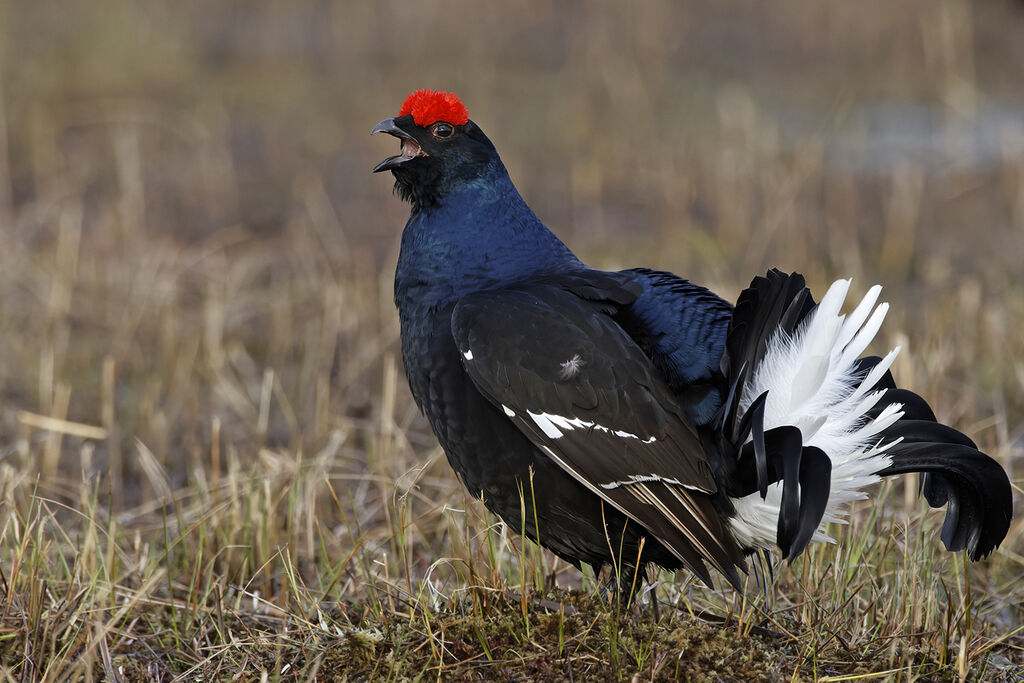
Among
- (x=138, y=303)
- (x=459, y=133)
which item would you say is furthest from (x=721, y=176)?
(x=459, y=133)

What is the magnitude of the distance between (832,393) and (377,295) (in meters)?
4.16

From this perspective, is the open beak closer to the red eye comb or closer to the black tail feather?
the red eye comb

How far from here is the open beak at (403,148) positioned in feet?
11.0

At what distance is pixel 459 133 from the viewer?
11.1 ft

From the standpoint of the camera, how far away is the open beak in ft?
11.0

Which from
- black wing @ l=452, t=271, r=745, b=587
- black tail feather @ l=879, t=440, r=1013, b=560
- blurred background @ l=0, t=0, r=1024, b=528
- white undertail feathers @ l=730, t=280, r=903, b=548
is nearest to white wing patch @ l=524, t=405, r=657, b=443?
black wing @ l=452, t=271, r=745, b=587

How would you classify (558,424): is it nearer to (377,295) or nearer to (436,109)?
(436,109)

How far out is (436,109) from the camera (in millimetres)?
3342

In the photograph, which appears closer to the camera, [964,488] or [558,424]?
[558,424]

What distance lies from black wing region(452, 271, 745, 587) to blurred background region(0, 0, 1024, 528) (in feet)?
1.56

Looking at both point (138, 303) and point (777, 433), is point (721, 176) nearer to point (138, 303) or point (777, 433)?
point (138, 303)

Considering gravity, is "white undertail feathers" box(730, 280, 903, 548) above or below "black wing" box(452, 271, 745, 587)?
above

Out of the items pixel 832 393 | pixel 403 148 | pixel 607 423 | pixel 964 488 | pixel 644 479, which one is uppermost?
pixel 403 148

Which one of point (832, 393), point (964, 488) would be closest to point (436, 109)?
point (832, 393)
